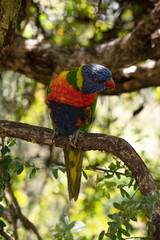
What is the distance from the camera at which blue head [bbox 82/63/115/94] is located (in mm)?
2262

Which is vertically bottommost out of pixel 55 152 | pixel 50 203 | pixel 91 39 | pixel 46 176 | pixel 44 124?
pixel 50 203

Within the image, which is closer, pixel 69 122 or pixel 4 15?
pixel 4 15

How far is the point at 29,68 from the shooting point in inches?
125

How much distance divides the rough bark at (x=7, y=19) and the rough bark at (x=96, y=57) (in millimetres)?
1346

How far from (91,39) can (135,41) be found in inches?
45.0

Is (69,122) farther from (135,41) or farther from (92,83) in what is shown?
(135,41)

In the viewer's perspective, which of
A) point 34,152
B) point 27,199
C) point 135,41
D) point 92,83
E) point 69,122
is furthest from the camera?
Result: point 34,152

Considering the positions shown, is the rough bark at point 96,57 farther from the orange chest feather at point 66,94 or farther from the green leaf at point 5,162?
the green leaf at point 5,162

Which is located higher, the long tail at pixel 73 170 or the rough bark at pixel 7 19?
the rough bark at pixel 7 19

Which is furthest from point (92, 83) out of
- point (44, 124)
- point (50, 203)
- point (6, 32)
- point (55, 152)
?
point (50, 203)

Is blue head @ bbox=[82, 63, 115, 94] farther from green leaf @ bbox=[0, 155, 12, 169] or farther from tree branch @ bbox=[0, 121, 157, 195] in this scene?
green leaf @ bbox=[0, 155, 12, 169]

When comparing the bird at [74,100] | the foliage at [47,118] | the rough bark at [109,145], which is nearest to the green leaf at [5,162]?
the rough bark at [109,145]

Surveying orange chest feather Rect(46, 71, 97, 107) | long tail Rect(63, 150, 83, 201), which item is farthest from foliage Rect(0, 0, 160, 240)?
orange chest feather Rect(46, 71, 97, 107)

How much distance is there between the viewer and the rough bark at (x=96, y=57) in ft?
9.42
